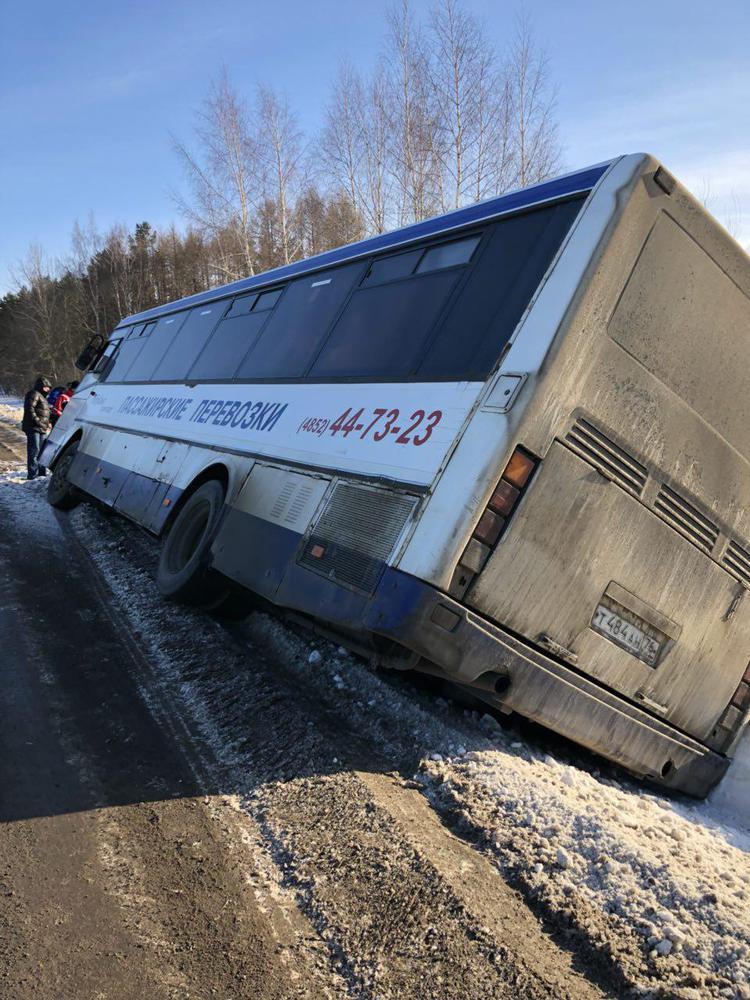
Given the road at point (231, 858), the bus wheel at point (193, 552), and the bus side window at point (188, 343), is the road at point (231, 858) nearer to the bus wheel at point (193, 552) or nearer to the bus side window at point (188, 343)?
the bus wheel at point (193, 552)

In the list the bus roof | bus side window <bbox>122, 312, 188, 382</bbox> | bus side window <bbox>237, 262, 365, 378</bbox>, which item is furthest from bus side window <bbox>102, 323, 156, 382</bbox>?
bus side window <bbox>237, 262, 365, 378</bbox>

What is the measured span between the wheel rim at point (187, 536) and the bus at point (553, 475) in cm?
111

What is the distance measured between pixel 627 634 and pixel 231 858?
7.68 ft

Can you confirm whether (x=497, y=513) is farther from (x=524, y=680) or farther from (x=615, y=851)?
(x=615, y=851)

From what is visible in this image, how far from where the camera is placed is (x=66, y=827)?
3.24 metres

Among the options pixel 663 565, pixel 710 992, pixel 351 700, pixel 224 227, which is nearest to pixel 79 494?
pixel 351 700

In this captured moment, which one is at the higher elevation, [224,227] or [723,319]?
[224,227]

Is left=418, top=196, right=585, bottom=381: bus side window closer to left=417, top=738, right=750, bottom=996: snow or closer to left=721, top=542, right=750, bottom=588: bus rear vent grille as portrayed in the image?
left=721, top=542, right=750, bottom=588: bus rear vent grille

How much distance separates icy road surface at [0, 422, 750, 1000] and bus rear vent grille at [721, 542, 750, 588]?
1.33m

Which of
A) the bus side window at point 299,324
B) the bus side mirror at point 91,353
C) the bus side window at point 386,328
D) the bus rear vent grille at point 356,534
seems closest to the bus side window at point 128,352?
the bus side mirror at point 91,353

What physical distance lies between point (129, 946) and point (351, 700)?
2.31 metres

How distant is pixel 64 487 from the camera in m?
11.5

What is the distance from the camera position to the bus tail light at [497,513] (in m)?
3.48

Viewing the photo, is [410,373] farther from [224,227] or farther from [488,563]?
[224,227]
